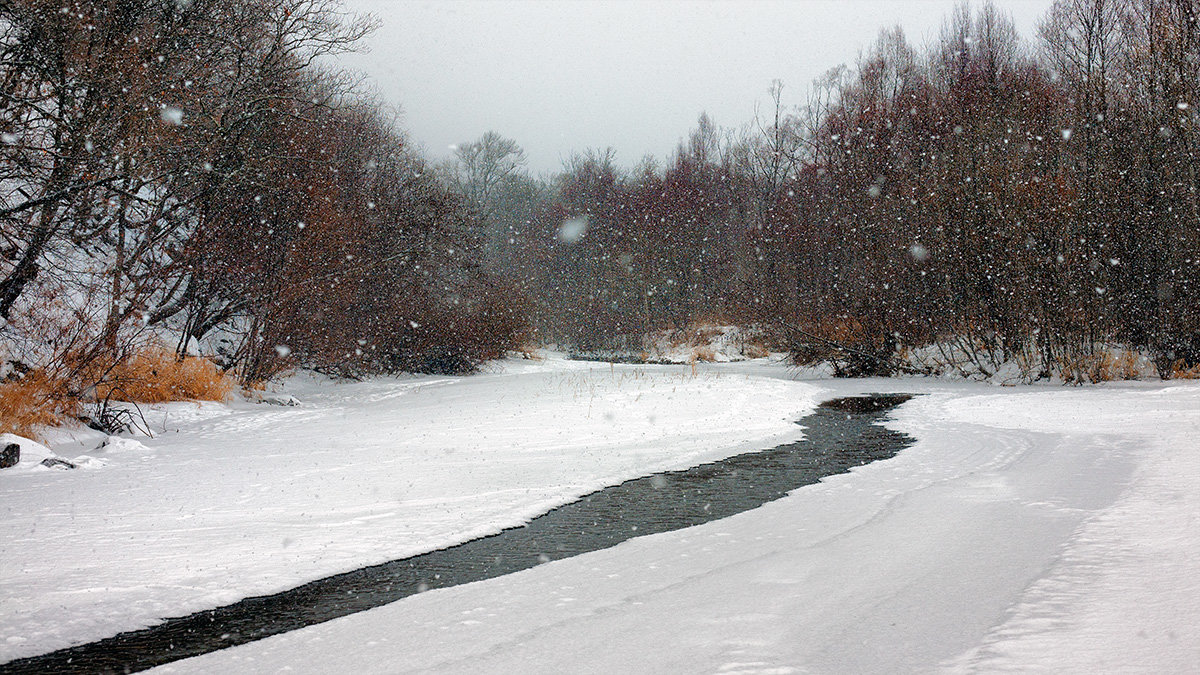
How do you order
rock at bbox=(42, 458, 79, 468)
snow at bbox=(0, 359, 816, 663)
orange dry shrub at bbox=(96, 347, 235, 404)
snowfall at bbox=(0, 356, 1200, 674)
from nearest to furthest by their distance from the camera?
snowfall at bbox=(0, 356, 1200, 674) → snow at bbox=(0, 359, 816, 663) → rock at bbox=(42, 458, 79, 468) → orange dry shrub at bbox=(96, 347, 235, 404)

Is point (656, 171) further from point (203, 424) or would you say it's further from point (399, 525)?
point (399, 525)

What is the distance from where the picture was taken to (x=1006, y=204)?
15445mm

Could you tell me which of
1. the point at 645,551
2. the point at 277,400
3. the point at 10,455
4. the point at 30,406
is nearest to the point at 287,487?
the point at 10,455

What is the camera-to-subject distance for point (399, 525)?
5.33 metres

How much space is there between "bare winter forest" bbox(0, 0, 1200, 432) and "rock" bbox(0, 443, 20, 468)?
0.92 meters

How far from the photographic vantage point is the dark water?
330 cm

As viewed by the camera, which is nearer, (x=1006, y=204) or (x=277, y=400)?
(x=277, y=400)

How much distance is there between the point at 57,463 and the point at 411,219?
48.3 ft

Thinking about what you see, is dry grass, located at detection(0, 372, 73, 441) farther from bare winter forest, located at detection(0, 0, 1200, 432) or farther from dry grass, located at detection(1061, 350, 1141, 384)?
dry grass, located at detection(1061, 350, 1141, 384)

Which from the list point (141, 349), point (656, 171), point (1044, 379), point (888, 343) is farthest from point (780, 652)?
point (656, 171)

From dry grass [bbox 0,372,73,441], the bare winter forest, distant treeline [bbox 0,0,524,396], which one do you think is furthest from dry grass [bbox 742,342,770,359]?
dry grass [bbox 0,372,73,441]

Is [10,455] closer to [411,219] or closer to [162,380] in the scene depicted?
[162,380]

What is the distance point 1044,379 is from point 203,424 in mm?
15924

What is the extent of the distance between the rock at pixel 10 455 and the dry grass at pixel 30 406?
2.65 ft
